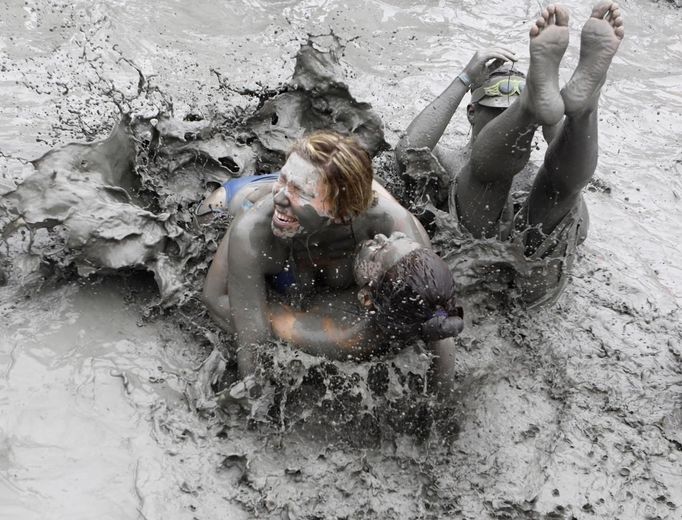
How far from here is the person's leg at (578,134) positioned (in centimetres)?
354

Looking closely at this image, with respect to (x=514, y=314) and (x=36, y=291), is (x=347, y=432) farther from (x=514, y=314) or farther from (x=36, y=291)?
(x=36, y=291)

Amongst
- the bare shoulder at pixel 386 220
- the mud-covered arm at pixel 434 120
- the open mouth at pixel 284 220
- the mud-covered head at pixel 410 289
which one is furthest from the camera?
the mud-covered arm at pixel 434 120

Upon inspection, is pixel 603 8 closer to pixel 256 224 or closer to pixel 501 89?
pixel 501 89

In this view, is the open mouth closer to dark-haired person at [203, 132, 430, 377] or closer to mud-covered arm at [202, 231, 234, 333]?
dark-haired person at [203, 132, 430, 377]

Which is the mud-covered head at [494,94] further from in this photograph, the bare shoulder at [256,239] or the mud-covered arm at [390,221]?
the bare shoulder at [256,239]

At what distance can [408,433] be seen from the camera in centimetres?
382

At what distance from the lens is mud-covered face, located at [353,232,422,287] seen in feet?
10.9

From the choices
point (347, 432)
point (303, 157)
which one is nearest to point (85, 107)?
point (303, 157)

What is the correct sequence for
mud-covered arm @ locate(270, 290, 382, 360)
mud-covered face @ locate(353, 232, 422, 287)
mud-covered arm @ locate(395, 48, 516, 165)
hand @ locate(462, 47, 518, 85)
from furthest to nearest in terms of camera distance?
mud-covered arm @ locate(395, 48, 516, 165) < hand @ locate(462, 47, 518, 85) < mud-covered arm @ locate(270, 290, 382, 360) < mud-covered face @ locate(353, 232, 422, 287)

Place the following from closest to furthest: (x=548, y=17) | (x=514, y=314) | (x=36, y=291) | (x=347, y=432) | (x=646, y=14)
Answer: (x=548, y=17) < (x=347, y=432) < (x=36, y=291) < (x=514, y=314) < (x=646, y=14)

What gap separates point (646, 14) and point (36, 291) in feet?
23.9

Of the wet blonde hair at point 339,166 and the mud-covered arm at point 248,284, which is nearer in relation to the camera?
the wet blonde hair at point 339,166

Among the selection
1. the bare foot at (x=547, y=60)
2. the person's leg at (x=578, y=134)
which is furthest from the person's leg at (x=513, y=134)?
the person's leg at (x=578, y=134)

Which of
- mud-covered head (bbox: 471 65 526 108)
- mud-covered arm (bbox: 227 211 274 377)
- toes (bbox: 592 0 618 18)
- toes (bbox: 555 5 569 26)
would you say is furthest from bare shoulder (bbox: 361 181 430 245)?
mud-covered head (bbox: 471 65 526 108)
